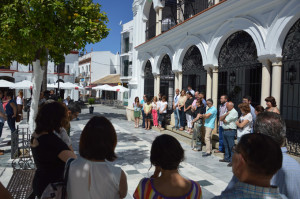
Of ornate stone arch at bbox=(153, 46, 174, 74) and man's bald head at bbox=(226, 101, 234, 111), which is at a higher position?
ornate stone arch at bbox=(153, 46, 174, 74)

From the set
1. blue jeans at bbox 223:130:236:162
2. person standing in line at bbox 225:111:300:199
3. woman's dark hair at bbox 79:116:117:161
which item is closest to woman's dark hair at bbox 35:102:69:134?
woman's dark hair at bbox 79:116:117:161

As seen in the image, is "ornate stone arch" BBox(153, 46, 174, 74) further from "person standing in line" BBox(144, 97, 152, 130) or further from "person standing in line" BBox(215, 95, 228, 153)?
"person standing in line" BBox(215, 95, 228, 153)

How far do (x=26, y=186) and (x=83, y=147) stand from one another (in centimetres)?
224

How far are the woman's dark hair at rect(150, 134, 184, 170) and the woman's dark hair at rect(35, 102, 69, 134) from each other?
1.14 m

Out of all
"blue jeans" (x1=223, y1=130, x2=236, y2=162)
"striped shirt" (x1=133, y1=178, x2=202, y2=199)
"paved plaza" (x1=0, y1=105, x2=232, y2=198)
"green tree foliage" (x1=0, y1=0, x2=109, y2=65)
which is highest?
"green tree foliage" (x1=0, y1=0, x2=109, y2=65)

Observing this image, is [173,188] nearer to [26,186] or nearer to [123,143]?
[26,186]

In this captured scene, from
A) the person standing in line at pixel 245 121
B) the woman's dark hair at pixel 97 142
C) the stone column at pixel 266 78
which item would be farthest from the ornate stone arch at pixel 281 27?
the woman's dark hair at pixel 97 142

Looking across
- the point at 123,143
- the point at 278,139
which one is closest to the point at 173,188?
the point at 278,139

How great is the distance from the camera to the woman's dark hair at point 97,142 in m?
1.90

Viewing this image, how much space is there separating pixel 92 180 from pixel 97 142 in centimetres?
30

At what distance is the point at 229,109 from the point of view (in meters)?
6.32

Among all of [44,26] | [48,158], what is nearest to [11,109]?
[44,26]

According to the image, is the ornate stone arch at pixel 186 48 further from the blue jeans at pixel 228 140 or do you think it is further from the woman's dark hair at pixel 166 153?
the woman's dark hair at pixel 166 153

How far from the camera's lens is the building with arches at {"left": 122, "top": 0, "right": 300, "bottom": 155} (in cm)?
629
